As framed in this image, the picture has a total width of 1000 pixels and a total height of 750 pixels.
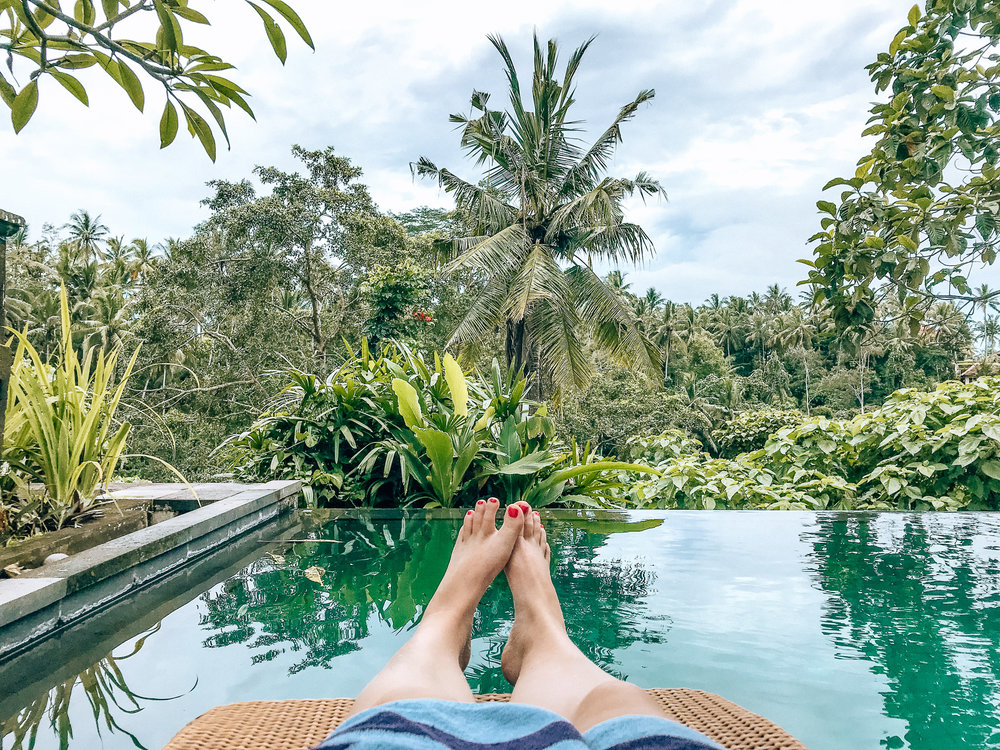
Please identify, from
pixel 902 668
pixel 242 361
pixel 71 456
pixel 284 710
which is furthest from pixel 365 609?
pixel 242 361

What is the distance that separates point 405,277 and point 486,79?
4538mm

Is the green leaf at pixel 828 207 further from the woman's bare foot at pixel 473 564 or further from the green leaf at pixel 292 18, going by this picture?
the green leaf at pixel 292 18

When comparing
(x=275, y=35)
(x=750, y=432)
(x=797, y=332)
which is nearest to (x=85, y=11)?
(x=275, y=35)

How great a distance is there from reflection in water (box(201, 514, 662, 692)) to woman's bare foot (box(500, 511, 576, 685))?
0.19 feet

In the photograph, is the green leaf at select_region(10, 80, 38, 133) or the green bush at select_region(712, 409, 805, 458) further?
the green bush at select_region(712, 409, 805, 458)

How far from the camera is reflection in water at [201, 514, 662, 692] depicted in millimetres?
1144

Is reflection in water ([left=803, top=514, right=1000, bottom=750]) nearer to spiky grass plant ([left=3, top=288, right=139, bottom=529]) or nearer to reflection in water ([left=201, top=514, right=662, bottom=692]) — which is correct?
reflection in water ([left=201, top=514, right=662, bottom=692])

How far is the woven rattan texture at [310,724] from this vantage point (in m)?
0.71

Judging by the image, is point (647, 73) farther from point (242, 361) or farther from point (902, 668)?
point (902, 668)

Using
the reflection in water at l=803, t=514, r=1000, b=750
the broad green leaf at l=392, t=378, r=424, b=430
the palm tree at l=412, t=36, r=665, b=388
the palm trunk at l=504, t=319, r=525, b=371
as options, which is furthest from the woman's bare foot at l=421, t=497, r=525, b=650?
the palm trunk at l=504, t=319, r=525, b=371

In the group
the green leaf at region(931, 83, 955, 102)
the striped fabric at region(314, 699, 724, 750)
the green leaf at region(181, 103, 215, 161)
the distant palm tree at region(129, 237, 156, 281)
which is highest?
the distant palm tree at region(129, 237, 156, 281)

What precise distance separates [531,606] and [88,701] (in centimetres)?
70

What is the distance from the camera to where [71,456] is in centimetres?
154

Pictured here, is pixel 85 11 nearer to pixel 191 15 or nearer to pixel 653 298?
pixel 191 15
